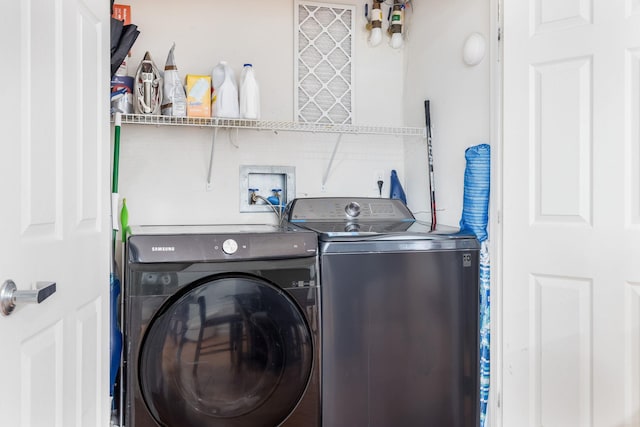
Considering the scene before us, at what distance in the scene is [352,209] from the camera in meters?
2.29

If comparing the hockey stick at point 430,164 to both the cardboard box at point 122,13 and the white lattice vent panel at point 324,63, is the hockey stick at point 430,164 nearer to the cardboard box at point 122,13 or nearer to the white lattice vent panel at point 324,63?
the white lattice vent panel at point 324,63

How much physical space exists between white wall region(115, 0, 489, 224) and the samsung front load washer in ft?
2.46

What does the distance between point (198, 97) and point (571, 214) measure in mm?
1676

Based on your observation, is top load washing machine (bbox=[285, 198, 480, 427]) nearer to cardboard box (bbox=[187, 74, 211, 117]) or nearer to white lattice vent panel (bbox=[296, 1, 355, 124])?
cardboard box (bbox=[187, 74, 211, 117])

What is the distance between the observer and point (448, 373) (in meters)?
1.82

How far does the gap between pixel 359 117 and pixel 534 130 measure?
1.10m

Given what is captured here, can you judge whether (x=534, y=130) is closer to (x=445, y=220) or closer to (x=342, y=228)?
(x=445, y=220)

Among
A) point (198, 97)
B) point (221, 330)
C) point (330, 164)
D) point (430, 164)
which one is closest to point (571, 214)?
point (430, 164)

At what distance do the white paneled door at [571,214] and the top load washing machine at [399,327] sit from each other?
174mm

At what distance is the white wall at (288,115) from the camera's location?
7.18 ft

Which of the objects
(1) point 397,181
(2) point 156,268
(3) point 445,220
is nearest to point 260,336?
(2) point 156,268
